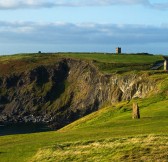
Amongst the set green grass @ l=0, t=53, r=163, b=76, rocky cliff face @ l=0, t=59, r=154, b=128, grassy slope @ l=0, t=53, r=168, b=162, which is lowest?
rocky cliff face @ l=0, t=59, r=154, b=128

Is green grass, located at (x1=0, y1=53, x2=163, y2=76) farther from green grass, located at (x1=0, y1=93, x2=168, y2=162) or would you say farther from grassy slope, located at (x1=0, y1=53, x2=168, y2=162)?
green grass, located at (x1=0, y1=93, x2=168, y2=162)

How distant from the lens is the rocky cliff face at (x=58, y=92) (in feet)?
454

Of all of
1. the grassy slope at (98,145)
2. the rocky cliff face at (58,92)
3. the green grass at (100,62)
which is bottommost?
the rocky cliff face at (58,92)

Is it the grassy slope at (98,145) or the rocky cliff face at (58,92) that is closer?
the grassy slope at (98,145)

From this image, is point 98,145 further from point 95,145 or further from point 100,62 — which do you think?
point 100,62

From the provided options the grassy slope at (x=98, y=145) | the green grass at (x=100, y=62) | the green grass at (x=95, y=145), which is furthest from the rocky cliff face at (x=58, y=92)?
the green grass at (x=95, y=145)

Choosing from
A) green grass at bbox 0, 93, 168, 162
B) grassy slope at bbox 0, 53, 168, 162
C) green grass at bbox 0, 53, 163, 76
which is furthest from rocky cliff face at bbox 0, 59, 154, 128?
green grass at bbox 0, 93, 168, 162

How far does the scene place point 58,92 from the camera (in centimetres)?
16025

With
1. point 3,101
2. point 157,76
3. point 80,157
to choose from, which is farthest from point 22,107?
point 80,157

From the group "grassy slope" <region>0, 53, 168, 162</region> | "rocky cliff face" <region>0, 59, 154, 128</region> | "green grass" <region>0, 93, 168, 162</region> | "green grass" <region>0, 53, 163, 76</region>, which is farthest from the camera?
"green grass" <region>0, 53, 163, 76</region>

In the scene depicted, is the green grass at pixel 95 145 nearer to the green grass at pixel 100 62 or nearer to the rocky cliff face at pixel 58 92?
the rocky cliff face at pixel 58 92

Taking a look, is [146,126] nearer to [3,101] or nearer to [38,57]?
[3,101]

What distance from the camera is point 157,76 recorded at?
94312mm

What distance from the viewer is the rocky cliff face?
138375 millimetres
